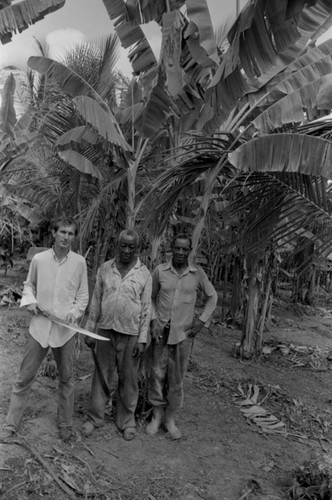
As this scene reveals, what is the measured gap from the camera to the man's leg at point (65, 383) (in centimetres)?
376

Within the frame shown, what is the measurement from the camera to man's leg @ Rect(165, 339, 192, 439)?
4105 millimetres

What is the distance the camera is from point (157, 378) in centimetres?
418

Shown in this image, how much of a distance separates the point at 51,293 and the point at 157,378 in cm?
130

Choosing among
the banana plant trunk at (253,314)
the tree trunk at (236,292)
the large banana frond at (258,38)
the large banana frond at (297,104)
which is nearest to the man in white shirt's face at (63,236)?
the large banana frond at (258,38)

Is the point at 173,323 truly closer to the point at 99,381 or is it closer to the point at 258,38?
the point at 99,381

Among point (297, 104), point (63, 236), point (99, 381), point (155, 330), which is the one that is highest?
point (297, 104)

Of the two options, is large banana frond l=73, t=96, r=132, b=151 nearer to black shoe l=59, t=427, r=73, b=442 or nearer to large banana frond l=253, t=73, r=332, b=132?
large banana frond l=253, t=73, r=332, b=132

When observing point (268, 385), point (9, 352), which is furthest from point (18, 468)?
point (268, 385)

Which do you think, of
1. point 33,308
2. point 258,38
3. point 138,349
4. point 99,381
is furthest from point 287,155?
point 99,381

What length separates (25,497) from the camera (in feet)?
10.1

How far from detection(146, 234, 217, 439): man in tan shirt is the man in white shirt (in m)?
0.75

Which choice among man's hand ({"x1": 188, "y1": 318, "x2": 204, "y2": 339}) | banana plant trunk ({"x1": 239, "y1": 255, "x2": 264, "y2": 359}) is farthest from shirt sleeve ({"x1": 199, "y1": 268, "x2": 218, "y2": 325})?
banana plant trunk ({"x1": 239, "y1": 255, "x2": 264, "y2": 359})

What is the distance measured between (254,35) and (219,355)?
16.9 ft

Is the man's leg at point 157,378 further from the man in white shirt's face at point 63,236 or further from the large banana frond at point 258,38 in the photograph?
the large banana frond at point 258,38
